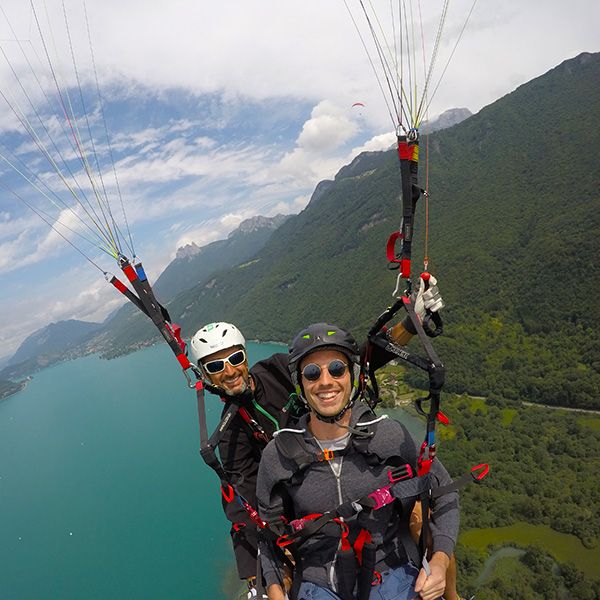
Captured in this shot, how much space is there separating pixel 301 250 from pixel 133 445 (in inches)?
4024

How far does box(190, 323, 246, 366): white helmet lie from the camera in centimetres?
398

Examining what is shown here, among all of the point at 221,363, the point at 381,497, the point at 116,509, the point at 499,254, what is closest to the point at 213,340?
the point at 221,363

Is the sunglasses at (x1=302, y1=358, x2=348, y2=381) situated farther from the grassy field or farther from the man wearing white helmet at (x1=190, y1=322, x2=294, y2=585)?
the grassy field

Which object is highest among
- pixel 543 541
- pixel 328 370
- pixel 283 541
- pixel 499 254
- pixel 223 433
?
pixel 328 370

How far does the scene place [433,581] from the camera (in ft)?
7.61

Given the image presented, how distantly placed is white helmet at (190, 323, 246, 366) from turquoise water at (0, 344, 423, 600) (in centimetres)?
3275

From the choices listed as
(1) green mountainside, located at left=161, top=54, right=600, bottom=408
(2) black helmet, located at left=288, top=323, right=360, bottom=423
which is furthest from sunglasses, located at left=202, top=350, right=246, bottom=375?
(1) green mountainside, located at left=161, top=54, right=600, bottom=408

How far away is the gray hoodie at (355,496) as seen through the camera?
2418 mm

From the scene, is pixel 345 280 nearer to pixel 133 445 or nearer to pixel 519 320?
pixel 519 320

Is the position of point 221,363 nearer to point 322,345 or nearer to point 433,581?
point 322,345

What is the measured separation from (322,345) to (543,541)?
112 ft

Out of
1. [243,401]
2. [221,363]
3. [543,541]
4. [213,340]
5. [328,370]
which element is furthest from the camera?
[543,541]

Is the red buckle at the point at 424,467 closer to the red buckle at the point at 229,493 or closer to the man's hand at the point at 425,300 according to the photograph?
the man's hand at the point at 425,300

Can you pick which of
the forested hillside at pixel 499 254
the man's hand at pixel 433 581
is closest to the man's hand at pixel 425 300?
the man's hand at pixel 433 581
